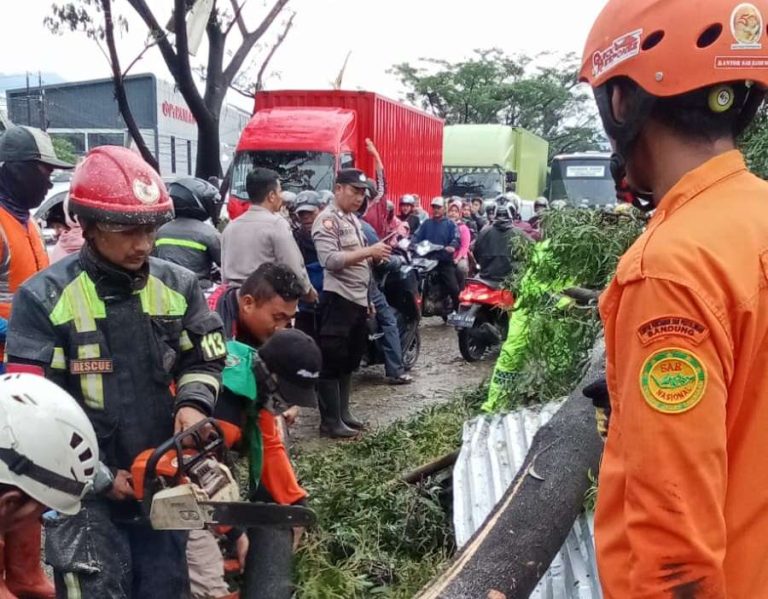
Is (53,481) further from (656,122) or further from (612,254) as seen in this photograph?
(612,254)

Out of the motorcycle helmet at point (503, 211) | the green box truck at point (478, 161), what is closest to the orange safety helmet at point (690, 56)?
the motorcycle helmet at point (503, 211)

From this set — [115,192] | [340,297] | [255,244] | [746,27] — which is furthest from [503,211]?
[746,27]

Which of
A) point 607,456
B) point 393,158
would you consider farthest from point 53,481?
point 393,158


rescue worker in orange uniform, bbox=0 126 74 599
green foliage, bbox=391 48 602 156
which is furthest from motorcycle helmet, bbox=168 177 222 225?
green foliage, bbox=391 48 602 156

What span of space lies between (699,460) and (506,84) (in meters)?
40.2

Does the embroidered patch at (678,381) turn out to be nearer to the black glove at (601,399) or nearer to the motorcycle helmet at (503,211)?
the black glove at (601,399)

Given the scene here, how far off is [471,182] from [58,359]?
18676mm

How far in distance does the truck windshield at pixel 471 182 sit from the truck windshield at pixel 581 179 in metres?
1.57

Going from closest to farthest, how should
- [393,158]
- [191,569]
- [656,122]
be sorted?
1. [656,122]
2. [191,569]
3. [393,158]

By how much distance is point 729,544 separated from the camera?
1283 mm

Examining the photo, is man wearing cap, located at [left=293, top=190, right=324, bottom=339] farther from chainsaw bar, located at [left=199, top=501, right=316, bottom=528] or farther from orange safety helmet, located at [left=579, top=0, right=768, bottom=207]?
orange safety helmet, located at [left=579, top=0, right=768, bottom=207]

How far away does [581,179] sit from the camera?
18.6m

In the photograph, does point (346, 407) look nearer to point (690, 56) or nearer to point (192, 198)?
point (192, 198)

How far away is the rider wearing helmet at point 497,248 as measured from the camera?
8375mm
